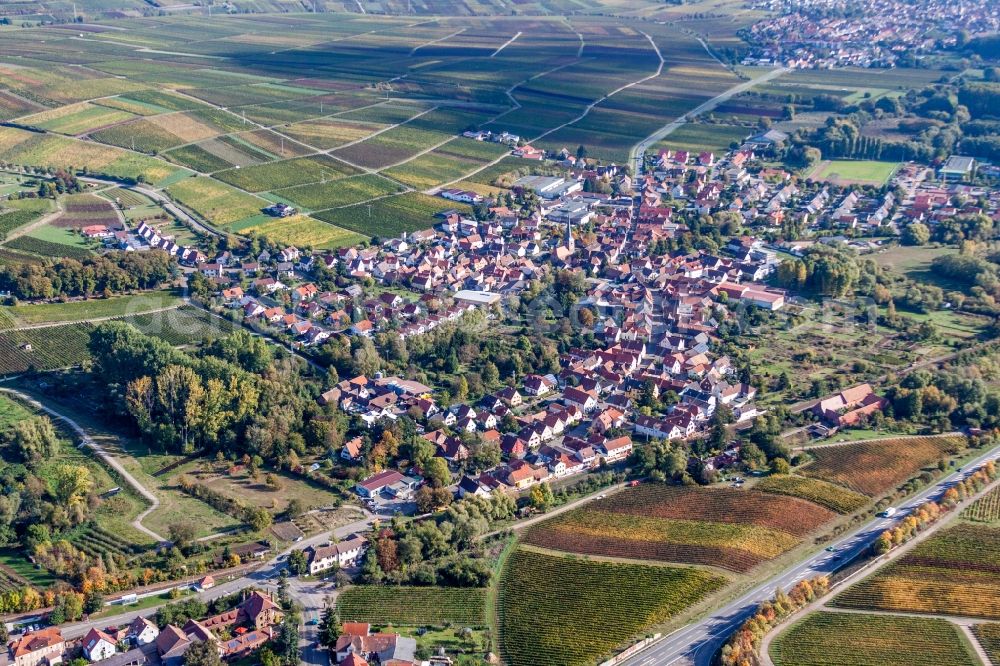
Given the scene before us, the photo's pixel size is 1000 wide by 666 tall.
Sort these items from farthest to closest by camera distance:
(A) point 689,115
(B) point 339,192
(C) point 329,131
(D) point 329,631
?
(A) point 689,115 < (C) point 329,131 < (B) point 339,192 < (D) point 329,631

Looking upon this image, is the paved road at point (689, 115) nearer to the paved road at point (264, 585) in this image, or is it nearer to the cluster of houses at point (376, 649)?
the paved road at point (264, 585)

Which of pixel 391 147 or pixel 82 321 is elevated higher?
pixel 391 147

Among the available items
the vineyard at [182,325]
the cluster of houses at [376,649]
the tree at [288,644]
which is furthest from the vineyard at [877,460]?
the vineyard at [182,325]

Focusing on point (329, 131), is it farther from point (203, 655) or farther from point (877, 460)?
point (203, 655)

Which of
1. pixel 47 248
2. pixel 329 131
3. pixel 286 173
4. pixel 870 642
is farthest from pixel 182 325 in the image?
pixel 329 131

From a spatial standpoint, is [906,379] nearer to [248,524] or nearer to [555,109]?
[248,524]
